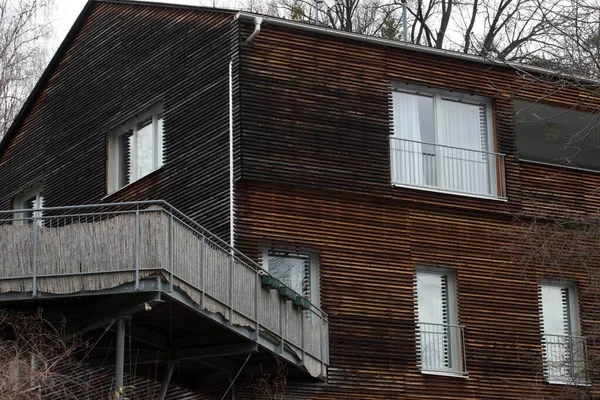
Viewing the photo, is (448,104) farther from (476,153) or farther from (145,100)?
(145,100)

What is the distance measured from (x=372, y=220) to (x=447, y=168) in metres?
2.23

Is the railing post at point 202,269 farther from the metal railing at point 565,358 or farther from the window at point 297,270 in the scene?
the metal railing at point 565,358

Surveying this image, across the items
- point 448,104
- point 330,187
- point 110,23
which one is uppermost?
point 110,23

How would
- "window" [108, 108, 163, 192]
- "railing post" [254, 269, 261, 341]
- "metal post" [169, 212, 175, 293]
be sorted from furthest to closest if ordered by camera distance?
"window" [108, 108, 163, 192] → "railing post" [254, 269, 261, 341] → "metal post" [169, 212, 175, 293]

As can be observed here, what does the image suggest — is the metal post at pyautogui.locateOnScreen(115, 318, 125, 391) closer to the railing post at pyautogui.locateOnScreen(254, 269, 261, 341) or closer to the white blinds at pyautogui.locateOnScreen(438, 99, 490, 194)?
the railing post at pyautogui.locateOnScreen(254, 269, 261, 341)

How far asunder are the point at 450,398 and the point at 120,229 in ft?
25.3

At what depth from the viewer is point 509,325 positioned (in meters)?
24.9

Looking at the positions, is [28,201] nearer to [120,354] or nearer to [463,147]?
[463,147]

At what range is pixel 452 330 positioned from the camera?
80.2ft

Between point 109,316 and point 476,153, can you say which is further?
point 476,153

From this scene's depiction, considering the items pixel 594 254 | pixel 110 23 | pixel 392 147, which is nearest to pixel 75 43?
pixel 110 23

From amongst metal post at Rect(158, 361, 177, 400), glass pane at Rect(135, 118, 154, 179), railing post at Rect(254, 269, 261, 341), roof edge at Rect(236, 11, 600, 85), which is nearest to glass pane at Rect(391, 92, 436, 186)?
roof edge at Rect(236, 11, 600, 85)

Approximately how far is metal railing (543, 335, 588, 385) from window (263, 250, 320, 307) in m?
4.63

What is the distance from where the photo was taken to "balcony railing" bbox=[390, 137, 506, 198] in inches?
980
